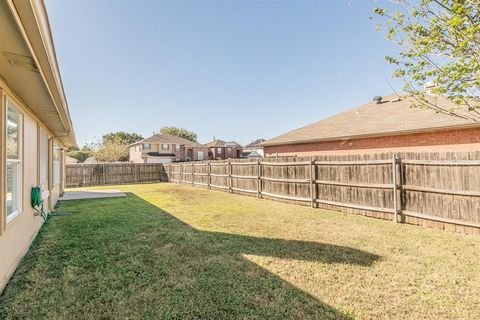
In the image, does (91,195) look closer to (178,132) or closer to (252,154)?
(252,154)

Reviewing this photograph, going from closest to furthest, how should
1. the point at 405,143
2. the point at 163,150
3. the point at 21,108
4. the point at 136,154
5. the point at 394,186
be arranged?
the point at 21,108, the point at 394,186, the point at 405,143, the point at 163,150, the point at 136,154

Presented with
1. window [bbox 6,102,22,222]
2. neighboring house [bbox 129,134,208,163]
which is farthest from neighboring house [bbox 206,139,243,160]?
window [bbox 6,102,22,222]

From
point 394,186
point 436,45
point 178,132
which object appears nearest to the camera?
point 436,45

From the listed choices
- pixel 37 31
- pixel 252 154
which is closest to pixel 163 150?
pixel 252 154

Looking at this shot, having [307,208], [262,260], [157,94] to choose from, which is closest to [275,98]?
[157,94]

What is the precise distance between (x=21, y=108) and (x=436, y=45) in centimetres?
713

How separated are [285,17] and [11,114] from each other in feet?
40.0

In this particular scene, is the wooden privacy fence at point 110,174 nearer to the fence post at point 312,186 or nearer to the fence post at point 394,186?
the fence post at point 312,186

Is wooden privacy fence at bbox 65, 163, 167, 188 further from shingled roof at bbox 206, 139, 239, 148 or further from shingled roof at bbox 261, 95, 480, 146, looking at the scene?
shingled roof at bbox 206, 139, 239, 148

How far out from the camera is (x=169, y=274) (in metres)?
3.48

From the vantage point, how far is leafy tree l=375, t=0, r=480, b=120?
341 cm

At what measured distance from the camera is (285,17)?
12.5 metres

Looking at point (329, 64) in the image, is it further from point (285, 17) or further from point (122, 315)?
point (122, 315)

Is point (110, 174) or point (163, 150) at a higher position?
point (163, 150)
